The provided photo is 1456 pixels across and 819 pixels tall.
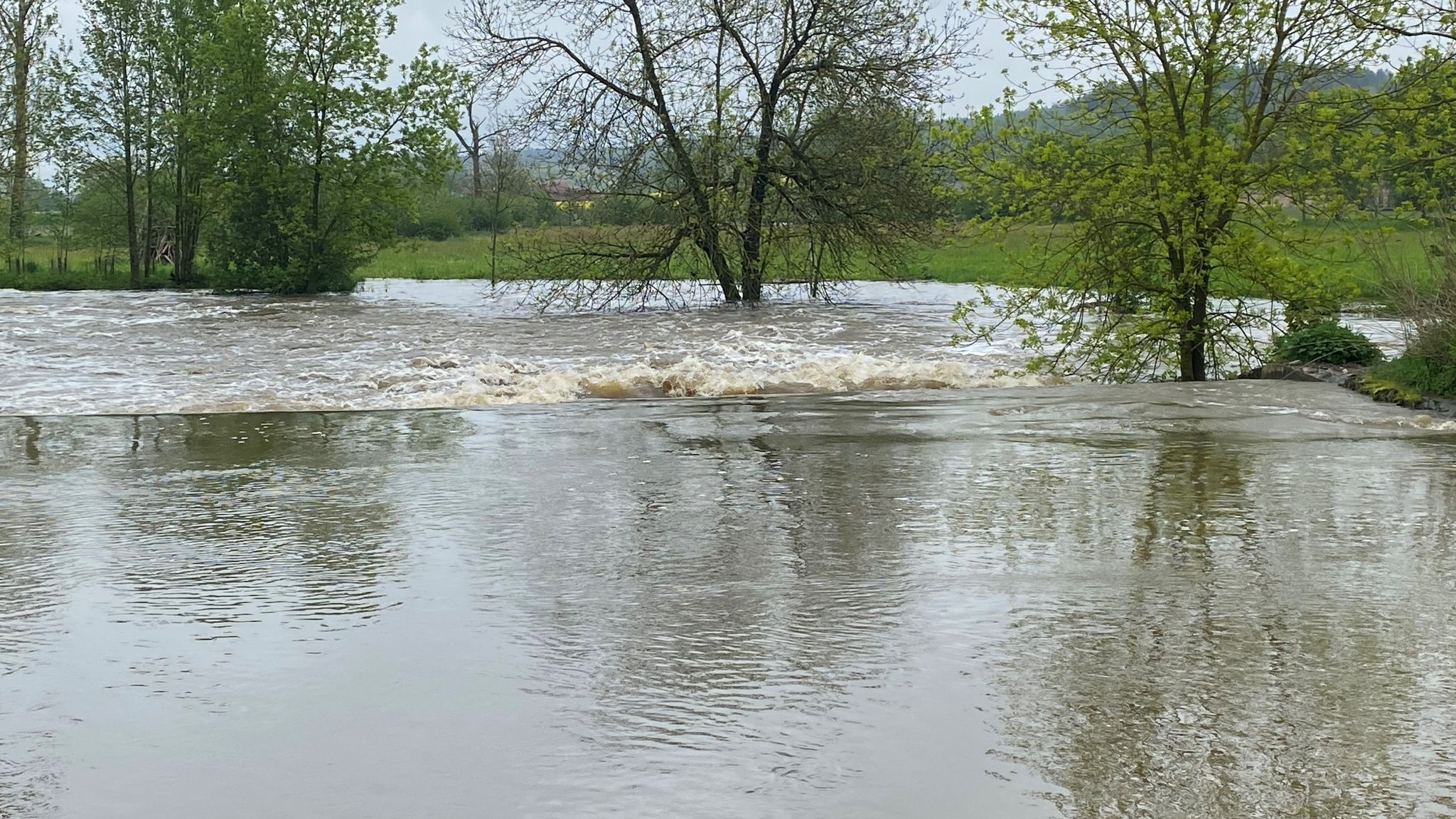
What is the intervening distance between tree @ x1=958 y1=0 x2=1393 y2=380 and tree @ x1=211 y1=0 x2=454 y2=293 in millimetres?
20208

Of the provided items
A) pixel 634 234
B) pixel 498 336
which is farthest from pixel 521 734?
pixel 634 234

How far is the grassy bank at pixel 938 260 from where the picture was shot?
14.4 metres

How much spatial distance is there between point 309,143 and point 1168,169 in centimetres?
2343

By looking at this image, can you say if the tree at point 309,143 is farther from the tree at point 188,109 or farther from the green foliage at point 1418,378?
the green foliage at point 1418,378

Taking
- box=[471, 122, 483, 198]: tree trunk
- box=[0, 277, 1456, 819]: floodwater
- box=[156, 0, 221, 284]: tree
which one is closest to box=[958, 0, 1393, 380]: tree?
box=[0, 277, 1456, 819]: floodwater

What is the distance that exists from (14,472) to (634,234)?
62.2ft

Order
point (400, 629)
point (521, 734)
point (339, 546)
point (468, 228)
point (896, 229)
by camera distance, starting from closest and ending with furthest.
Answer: point (521, 734), point (400, 629), point (339, 546), point (896, 229), point (468, 228)

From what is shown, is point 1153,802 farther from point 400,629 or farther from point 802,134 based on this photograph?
point 802,134

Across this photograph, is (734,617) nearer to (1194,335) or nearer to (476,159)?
(1194,335)

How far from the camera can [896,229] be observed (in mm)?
27156

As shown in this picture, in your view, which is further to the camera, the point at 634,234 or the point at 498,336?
the point at 634,234

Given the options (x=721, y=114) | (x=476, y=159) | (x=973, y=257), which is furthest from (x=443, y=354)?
(x=973, y=257)

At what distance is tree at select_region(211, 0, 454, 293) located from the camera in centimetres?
3148

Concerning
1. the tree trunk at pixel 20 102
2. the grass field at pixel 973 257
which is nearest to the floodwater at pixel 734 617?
the grass field at pixel 973 257
